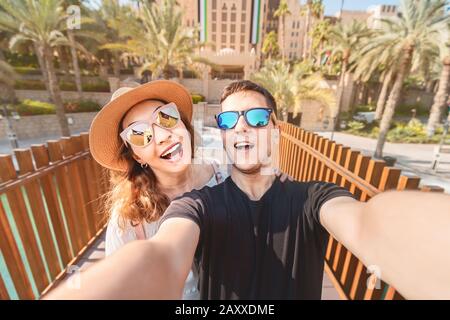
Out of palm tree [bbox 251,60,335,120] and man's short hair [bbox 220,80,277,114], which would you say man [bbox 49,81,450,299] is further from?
palm tree [bbox 251,60,335,120]

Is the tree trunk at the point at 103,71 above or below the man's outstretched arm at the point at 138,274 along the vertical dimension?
above

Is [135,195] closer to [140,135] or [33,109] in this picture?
[140,135]

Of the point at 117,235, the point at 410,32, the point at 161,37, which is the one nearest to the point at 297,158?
the point at 117,235

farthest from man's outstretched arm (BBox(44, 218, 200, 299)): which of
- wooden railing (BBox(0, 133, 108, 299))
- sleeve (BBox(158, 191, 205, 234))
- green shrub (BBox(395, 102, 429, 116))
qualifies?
green shrub (BBox(395, 102, 429, 116))

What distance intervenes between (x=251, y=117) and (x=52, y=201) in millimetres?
2193

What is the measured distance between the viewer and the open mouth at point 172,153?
162 centimetres

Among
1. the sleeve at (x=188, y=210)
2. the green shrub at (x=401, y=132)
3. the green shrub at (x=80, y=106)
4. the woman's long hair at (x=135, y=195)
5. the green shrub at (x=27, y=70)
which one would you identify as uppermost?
the green shrub at (x=27, y=70)

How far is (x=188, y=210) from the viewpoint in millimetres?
1202

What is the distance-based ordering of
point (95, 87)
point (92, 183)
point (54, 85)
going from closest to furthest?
point (92, 183) → point (54, 85) → point (95, 87)

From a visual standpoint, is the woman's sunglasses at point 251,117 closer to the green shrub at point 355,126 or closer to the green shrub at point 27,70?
the green shrub at point 355,126

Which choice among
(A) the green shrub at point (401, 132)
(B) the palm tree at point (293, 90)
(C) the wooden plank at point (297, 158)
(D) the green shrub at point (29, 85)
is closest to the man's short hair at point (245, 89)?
(C) the wooden plank at point (297, 158)

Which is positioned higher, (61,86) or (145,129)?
(145,129)

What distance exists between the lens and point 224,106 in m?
1.53

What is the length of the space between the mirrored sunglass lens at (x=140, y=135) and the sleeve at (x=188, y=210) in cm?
52
